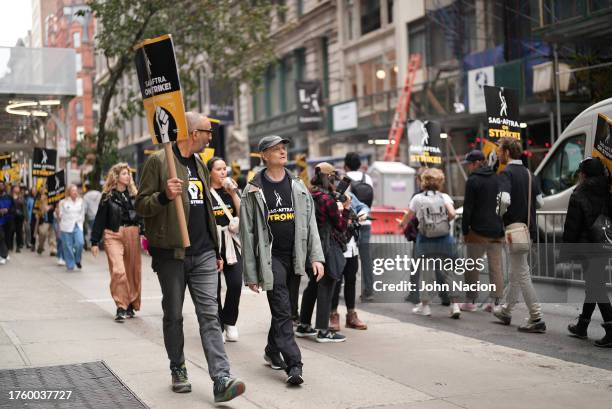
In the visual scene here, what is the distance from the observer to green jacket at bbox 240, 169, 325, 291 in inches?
262

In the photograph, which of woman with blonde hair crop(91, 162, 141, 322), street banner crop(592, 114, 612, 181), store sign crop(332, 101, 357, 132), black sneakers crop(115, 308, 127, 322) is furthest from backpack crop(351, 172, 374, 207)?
store sign crop(332, 101, 357, 132)

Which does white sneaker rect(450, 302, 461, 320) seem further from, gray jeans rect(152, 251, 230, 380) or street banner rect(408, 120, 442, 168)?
street banner rect(408, 120, 442, 168)

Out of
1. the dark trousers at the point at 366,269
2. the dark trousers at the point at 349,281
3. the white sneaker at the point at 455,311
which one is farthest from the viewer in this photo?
the dark trousers at the point at 366,269

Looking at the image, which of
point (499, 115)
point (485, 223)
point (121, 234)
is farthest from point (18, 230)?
point (485, 223)

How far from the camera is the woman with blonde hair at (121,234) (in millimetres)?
10336

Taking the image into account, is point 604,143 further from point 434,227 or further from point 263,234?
point 263,234

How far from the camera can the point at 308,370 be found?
7.12 m

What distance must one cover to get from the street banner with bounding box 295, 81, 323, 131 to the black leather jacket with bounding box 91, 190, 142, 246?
78.9 feet

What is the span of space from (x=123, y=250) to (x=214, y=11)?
15.1 meters

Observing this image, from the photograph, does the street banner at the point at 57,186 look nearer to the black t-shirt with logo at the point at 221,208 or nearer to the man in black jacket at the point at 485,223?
the black t-shirt with logo at the point at 221,208

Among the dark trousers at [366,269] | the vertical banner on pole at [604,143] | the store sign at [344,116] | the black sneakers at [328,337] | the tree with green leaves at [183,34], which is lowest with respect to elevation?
the black sneakers at [328,337]

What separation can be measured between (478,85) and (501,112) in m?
11.6

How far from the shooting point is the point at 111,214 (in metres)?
10.5

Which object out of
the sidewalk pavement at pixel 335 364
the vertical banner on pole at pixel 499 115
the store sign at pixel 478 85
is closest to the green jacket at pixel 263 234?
the sidewalk pavement at pixel 335 364
